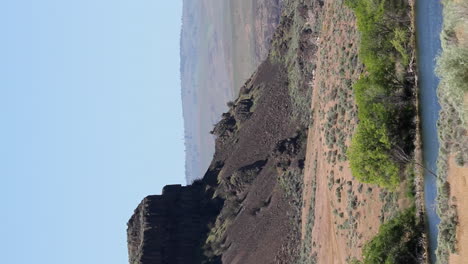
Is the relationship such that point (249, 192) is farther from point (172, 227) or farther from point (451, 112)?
point (451, 112)

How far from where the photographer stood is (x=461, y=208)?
4188cm

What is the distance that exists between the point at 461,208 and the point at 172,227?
52.6 m

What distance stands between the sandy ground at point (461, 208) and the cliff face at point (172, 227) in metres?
49.1

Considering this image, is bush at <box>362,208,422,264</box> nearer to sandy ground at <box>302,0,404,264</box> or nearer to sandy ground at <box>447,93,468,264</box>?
sandy ground at <box>302,0,404,264</box>

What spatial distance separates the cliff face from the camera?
291 feet

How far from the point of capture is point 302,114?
8100cm

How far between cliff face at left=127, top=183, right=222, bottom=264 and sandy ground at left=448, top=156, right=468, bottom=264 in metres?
49.1

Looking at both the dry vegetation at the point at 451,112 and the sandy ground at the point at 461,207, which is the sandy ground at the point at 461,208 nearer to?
the sandy ground at the point at 461,207

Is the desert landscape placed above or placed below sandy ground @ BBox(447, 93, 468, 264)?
above

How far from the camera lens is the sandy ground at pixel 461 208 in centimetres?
4134

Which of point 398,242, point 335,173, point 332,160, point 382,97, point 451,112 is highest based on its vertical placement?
point 382,97

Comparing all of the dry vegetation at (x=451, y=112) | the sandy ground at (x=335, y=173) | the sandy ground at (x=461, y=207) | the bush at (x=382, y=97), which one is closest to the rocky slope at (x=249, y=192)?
the sandy ground at (x=335, y=173)

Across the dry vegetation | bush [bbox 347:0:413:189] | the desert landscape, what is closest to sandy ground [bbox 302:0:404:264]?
the desert landscape

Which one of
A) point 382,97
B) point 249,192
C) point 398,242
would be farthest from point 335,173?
point 249,192
